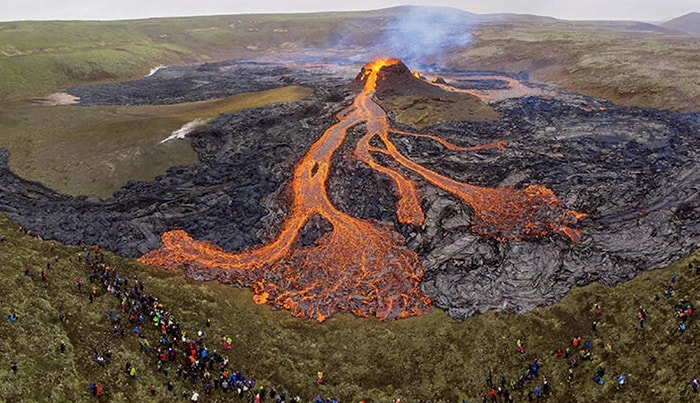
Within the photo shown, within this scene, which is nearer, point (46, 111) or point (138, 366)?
point (138, 366)

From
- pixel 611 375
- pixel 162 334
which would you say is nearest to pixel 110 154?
pixel 162 334

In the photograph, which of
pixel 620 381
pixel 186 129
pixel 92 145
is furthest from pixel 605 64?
pixel 92 145

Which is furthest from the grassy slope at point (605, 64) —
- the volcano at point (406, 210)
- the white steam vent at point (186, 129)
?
the white steam vent at point (186, 129)

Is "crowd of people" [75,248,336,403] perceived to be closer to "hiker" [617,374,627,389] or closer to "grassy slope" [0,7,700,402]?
"grassy slope" [0,7,700,402]

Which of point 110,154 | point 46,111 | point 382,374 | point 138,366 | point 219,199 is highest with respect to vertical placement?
point 46,111

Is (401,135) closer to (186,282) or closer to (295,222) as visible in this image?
(295,222)

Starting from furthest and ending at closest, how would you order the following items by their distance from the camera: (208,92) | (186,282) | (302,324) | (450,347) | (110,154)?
1. (208,92)
2. (110,154)
3. (186,282)
4. (302,324)
5. (450,347)
